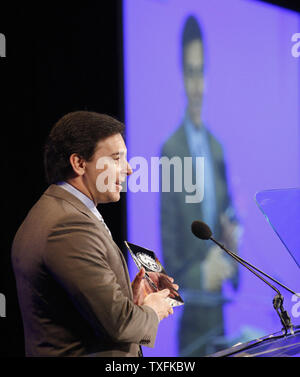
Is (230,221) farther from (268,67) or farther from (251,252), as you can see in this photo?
(268,67)

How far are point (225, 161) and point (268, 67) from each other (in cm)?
82

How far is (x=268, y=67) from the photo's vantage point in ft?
12.2

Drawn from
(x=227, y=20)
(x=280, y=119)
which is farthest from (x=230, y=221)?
(x=227, y=20)

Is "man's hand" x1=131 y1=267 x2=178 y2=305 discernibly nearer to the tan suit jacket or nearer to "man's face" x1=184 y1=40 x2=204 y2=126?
the tan suit jacket

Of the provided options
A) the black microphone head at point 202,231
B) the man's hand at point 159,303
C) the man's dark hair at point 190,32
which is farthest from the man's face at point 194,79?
the man's hand at point 159,303

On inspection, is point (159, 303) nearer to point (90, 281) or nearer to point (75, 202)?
point (90, 281)

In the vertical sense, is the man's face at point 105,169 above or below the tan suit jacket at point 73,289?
above

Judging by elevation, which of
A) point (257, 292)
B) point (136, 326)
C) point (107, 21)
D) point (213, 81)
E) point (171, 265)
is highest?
point (107, 21)

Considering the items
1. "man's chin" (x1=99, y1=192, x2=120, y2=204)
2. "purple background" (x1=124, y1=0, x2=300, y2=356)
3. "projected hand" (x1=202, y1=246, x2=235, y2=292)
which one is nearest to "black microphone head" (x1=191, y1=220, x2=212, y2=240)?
"man's chin" (x1=99, y1=192, x2=120, y2=204)


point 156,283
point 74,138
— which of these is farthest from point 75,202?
point 156,283

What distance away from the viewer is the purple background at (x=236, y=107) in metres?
3.15

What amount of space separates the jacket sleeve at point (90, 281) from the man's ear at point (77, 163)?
22cm

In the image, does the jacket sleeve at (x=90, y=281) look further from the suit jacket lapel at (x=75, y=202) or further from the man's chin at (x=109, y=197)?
the man's chin at (x=109, y=197)

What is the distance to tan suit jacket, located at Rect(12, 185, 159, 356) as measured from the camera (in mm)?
1311
